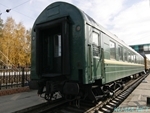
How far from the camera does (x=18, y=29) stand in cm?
3123

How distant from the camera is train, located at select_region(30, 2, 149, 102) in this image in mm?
4766

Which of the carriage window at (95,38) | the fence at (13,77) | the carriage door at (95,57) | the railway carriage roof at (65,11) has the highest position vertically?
the railway carriage roof at (65,11)

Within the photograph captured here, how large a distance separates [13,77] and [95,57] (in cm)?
587

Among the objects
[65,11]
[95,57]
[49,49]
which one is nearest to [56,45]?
[49,49]

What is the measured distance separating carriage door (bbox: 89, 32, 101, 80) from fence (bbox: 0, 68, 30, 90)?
4.39m

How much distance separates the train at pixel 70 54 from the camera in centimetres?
477

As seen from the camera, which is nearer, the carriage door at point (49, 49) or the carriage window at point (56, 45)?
the carriage door at point (49, 49)

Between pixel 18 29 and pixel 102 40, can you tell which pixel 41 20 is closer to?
pixel 102 40

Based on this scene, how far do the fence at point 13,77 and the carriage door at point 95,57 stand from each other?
173 inches

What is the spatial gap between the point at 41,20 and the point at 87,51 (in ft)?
7.36

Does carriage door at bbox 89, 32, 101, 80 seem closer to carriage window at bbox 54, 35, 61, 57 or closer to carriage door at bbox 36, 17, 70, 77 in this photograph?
carriage door at bbox 36, 17, 70, 77

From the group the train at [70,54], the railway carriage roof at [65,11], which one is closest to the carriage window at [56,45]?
the train at [70,54]

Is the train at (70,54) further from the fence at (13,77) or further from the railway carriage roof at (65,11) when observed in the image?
the fence at (13,77)

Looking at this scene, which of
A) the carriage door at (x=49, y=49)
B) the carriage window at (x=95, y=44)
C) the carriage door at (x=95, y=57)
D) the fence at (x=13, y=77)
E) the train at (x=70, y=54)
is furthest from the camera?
the fence at (x=13, y=77)
